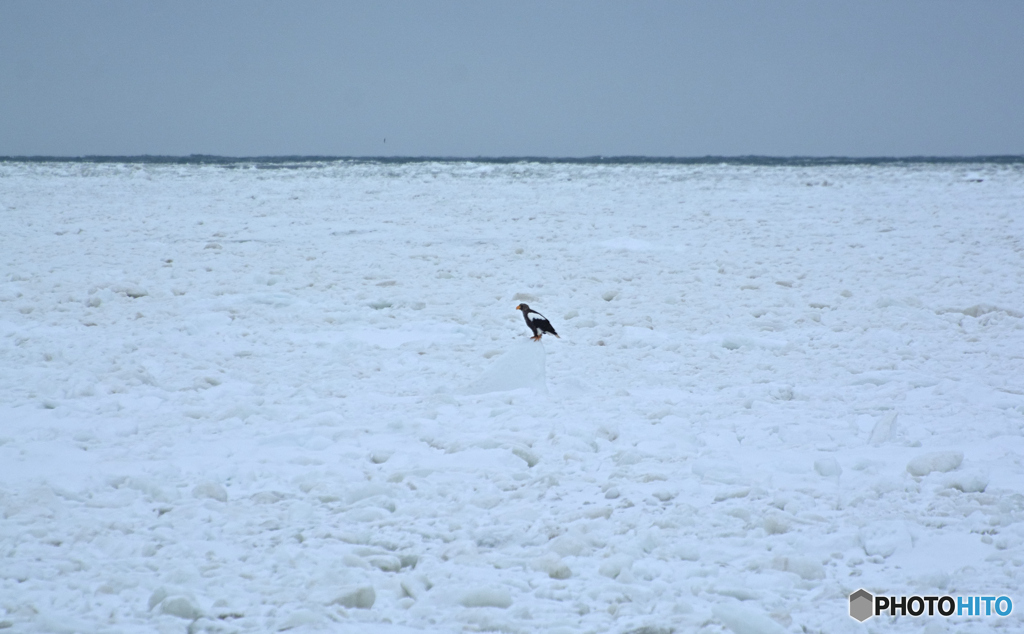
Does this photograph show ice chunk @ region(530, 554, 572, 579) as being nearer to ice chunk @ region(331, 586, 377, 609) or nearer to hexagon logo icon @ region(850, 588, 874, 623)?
ice chunk @ region(331, 586, 377, 609)

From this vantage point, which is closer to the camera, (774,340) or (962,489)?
(962,489)

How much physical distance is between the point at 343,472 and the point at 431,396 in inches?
51.9

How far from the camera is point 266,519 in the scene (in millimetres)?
3520

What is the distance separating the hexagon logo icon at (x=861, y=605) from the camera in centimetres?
285

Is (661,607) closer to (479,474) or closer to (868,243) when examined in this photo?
(479,474)

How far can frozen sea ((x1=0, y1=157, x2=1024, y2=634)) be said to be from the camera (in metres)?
2.99

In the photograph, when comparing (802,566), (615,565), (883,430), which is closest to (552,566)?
(615,565)

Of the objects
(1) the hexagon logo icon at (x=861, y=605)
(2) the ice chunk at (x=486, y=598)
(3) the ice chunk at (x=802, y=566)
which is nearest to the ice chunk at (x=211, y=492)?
(2) the ice chunk at (x=486, y=598)

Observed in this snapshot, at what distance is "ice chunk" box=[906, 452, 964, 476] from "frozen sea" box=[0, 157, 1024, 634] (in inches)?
0.5

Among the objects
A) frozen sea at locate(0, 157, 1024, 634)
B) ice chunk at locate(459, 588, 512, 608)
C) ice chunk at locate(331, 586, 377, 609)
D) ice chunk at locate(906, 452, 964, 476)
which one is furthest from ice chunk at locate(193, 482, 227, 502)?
ice chunk at locate(906, 452, 964, 476)

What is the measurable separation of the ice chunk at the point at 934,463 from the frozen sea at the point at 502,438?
0.5 inches

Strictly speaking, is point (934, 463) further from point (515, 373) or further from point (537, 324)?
point (537, 324)

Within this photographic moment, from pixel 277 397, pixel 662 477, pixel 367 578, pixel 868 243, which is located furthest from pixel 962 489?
pixel 868 243

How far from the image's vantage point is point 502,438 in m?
4.48
